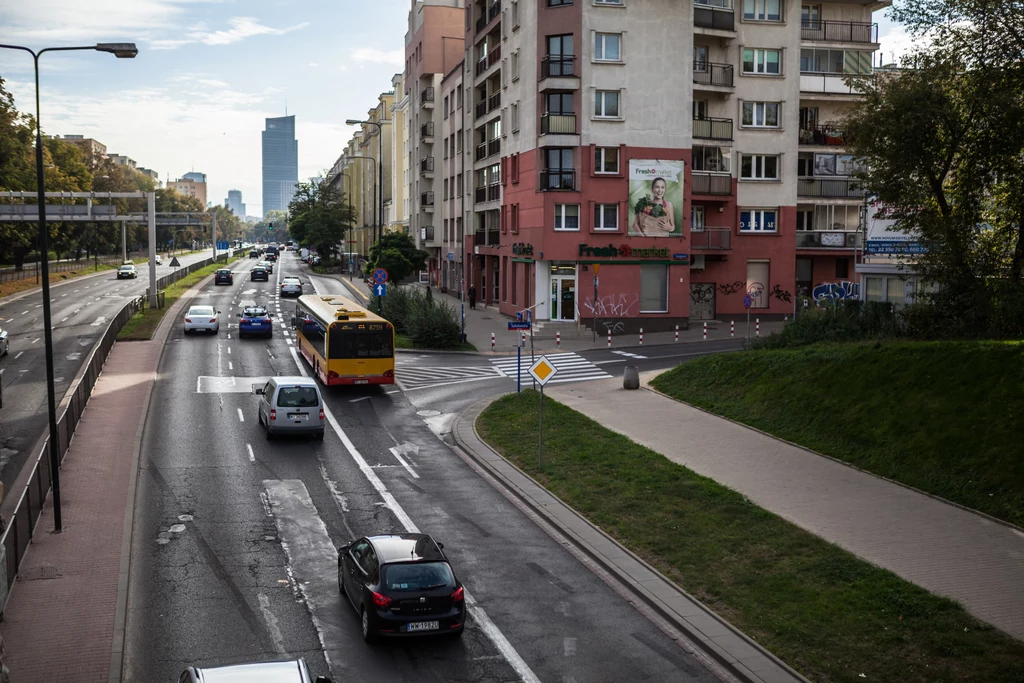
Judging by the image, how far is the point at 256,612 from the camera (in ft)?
49.9

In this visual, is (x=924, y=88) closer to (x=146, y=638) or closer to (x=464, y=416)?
(x=464, y=416)

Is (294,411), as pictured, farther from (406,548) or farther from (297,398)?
(406,548)

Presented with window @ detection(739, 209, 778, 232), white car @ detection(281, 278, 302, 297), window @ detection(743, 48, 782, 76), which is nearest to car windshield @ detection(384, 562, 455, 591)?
window @ detection(739, 209, 778, 232)

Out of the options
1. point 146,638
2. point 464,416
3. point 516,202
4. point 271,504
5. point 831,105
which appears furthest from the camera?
point 831,105

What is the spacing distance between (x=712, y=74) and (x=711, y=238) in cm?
947

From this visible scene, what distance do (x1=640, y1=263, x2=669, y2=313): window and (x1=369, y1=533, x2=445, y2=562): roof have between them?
1563 inches

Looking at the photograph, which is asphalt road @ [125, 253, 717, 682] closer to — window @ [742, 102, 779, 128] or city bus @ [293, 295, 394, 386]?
city bus @ [293, 295, 394, 386]

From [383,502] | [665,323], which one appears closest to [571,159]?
[665,323]

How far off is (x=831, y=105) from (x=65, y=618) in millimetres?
58483

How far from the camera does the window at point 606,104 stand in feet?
172

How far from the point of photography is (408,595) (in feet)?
45.2

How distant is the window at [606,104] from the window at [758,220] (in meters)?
11.3

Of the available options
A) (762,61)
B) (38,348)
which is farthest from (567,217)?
(38,348)

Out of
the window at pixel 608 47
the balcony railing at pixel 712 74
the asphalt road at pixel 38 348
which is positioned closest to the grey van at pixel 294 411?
the asphalt road at pixel 38 348
